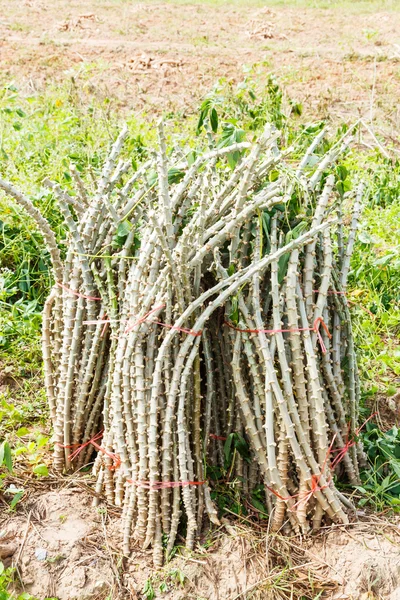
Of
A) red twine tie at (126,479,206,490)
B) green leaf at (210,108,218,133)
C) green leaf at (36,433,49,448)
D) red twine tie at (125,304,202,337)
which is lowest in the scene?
red twine tie at (126,479,206,490)

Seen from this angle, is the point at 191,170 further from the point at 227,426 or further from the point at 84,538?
the point at 84,538

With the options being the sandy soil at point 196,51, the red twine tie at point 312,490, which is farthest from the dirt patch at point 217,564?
the sandy soil at point 196,51

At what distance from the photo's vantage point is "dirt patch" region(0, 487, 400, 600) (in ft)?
7.50

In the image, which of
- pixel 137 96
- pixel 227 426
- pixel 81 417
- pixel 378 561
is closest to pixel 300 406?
pixel 227 426

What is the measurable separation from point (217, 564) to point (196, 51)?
8595 millimetres

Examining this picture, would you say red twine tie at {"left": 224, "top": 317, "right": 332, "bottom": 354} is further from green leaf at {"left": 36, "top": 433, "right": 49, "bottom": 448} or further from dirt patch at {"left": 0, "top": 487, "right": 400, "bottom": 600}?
green leaf at {"left": 36, "top": 433, "right": 49, "bottom": 448}

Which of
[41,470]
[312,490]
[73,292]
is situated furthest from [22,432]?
[312,490]

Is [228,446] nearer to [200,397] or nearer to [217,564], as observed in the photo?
[200,397]

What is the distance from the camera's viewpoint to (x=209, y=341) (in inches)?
99.0

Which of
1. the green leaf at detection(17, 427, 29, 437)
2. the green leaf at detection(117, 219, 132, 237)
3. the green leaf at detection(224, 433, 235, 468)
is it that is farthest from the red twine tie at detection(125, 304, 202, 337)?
the green leaf at detection(17, 427, 29, 437)

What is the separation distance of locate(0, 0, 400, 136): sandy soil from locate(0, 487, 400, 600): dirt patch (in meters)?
4.85

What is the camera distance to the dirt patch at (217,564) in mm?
2287

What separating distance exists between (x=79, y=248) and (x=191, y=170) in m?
0.56

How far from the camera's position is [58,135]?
19.4 ft
